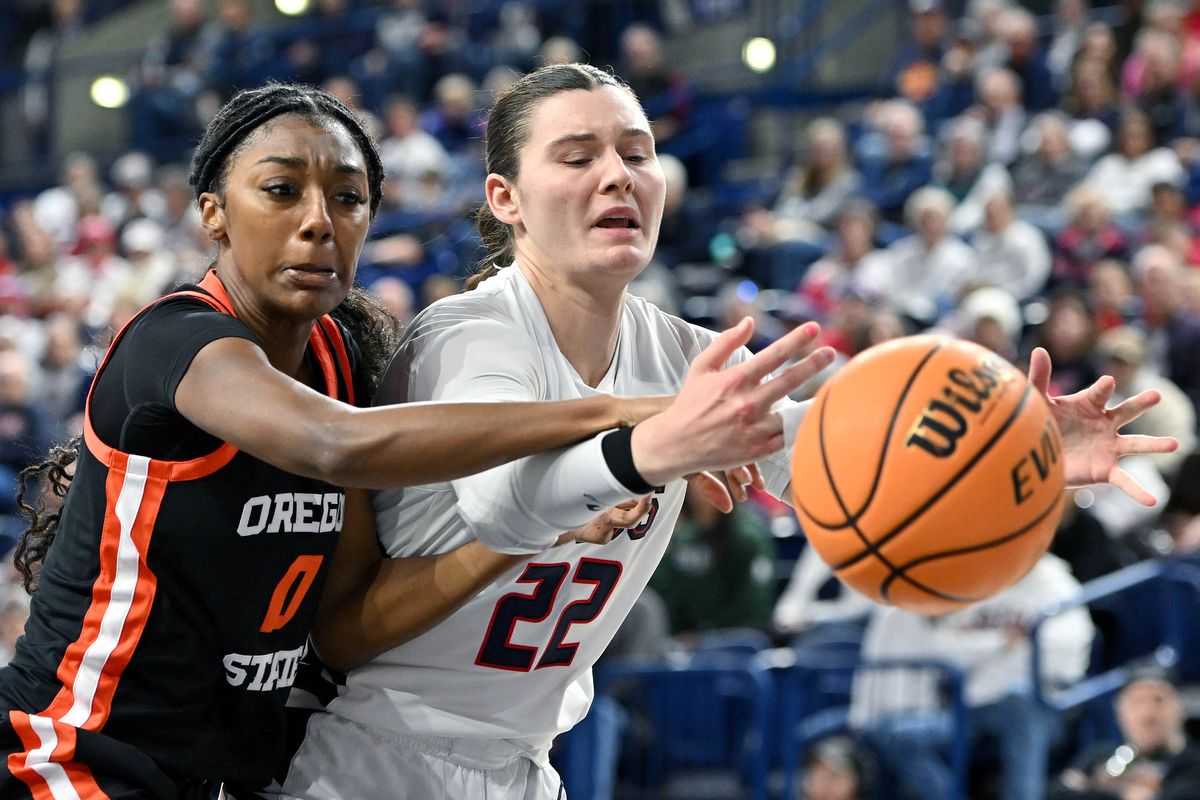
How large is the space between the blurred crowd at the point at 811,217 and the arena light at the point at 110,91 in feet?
0.78

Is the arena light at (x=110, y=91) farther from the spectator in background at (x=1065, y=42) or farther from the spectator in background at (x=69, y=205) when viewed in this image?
the spectator in background at (x=1065, y=42)

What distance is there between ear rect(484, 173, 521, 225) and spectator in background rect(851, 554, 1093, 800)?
3.52 m

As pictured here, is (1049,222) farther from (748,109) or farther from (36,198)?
(36,198)

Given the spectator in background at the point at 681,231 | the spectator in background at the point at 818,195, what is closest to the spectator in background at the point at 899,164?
the spectator in background at the point at 818,195

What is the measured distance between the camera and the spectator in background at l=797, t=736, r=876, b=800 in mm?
6250

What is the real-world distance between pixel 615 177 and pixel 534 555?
0.73m

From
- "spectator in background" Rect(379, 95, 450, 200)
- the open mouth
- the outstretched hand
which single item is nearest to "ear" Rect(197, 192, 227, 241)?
the open mouth

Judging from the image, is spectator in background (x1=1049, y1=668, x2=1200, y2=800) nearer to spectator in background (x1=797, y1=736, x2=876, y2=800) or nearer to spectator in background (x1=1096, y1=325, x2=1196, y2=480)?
spectator in background (x1=797, y1=736, x2=876, y2=800)

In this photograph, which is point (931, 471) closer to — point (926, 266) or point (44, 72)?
point (926, 266)

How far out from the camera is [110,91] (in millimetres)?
16484

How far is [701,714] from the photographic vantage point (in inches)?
265

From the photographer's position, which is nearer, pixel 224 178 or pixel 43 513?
Result: pixel 224 178

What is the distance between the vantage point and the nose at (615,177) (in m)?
3.05

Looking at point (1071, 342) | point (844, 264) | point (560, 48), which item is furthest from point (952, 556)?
point (560, 48)
